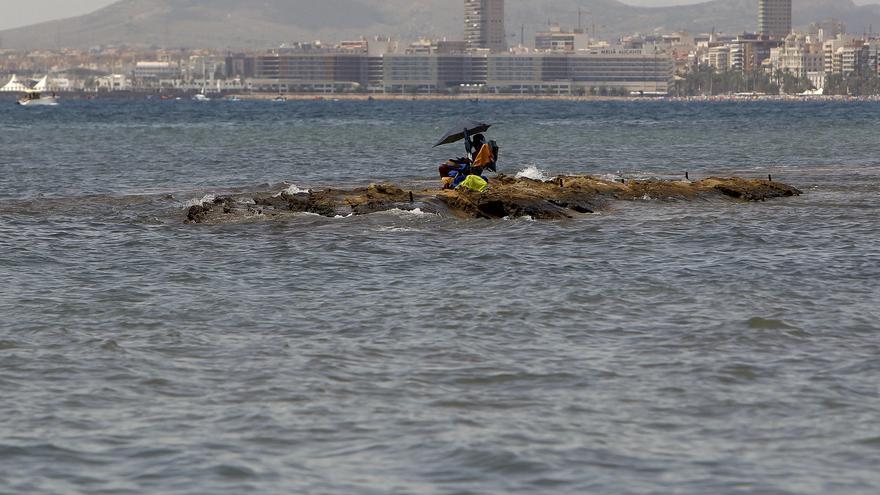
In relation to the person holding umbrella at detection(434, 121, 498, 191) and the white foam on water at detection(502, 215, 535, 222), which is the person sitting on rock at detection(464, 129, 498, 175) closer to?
the person holding umbrella at detection(434, 121, 498, 191)

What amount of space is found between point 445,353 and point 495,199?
13315mm

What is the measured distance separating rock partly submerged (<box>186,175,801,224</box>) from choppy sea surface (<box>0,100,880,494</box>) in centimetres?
68

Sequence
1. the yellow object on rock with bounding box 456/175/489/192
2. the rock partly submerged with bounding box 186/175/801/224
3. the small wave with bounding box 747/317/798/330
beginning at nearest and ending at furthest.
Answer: the small wave with bounding box 747/317/798/330
the rock partly submerged with bounding box 186/175/801/224
the yellow object on rock with bounding box 456/175/489/192

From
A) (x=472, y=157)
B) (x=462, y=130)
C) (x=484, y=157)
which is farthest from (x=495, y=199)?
(x=462, y=130)

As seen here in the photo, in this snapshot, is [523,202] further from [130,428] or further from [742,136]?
[742,136]

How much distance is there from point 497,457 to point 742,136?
6912 centimetres

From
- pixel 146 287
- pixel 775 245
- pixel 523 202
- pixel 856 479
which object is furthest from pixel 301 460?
pixel 523 202

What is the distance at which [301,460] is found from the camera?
12.0 m

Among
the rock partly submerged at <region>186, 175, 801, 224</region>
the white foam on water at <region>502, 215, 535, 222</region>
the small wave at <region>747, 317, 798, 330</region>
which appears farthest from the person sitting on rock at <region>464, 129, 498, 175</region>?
the small wave at <region>747, 317, 798, 330</region>

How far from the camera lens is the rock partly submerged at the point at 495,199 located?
2925 centimetres

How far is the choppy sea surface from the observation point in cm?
1185

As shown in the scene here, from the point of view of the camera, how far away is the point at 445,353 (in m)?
16.1

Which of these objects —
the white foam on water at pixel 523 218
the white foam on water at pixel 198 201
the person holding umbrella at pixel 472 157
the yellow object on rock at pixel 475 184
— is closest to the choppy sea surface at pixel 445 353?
the white foam on water at pixel 523 218

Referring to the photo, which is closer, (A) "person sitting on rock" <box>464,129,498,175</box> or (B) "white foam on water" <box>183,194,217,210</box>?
(A) "person sitting on rock" <box>464,129,498,175</box>
